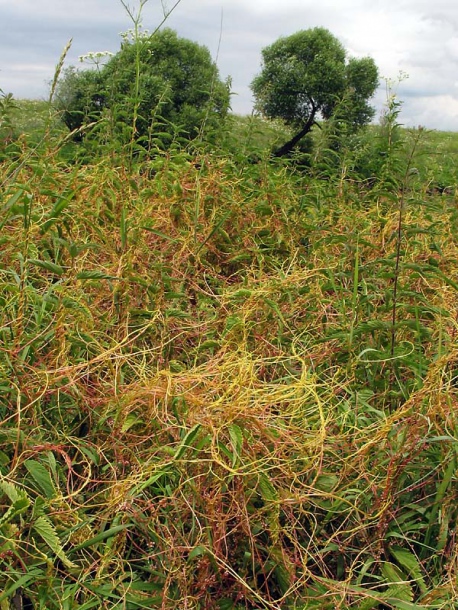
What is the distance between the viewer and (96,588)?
1.35 metres

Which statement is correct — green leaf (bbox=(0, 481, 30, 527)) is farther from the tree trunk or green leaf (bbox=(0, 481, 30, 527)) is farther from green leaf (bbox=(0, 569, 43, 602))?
the tree trunk

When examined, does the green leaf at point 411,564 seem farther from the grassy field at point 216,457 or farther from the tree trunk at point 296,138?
the tree trunk at point 296,138

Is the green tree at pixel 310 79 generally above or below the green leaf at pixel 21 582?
above

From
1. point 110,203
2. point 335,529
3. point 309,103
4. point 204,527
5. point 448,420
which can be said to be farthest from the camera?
point 309,103

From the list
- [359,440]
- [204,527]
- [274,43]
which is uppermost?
[274,43]

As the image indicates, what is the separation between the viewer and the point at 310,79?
6.59 m

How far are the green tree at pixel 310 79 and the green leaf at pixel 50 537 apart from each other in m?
5.59

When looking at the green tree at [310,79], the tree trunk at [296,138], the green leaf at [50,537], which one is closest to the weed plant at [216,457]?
the green leaf at [50,537]

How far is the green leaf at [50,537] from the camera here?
1325mm

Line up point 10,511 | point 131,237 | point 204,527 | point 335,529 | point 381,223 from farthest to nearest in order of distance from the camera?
point 381,223, point 131,237, point 335,529, point 204,527, point 10,511

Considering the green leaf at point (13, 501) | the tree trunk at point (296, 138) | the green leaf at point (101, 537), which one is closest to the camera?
the green leaf at point (13, 501)

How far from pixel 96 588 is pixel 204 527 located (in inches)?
10.0

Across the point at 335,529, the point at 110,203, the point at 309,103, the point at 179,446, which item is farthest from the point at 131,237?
the point at 309,103

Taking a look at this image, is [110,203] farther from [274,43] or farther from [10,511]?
[274,43]
